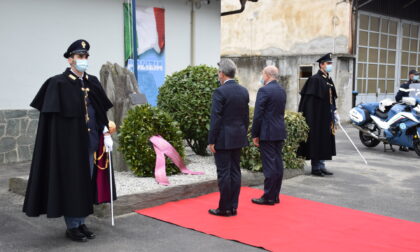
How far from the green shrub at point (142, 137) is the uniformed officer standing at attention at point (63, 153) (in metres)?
1.89

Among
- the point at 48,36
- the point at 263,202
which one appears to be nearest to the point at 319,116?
the point at 263,202

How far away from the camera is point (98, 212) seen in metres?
5.47

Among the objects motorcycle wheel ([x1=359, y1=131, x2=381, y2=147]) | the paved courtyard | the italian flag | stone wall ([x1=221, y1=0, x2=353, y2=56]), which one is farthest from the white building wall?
stone wall ([x1=221, y1=0, x2=353, y2=56])

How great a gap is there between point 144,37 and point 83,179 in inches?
272

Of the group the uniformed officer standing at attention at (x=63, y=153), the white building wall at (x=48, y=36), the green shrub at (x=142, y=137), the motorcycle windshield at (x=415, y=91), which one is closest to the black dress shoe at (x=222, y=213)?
→ the green shrub at (x=142, y=137)

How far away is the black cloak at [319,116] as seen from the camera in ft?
26.0

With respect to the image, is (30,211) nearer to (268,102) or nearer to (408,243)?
(268,102)

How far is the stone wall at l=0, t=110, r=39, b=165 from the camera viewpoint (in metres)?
8.70

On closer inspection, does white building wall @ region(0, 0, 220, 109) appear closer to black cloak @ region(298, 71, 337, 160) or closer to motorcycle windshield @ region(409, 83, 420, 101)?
black cloak @ region(298, 71, 337, 160)

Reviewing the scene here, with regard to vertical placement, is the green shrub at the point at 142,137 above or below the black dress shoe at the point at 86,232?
above

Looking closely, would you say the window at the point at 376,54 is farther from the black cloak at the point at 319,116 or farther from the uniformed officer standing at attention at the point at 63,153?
the uniformed officer standing at attention at the point at 63,153

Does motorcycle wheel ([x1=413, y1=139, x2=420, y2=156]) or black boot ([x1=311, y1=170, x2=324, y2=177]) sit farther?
motorcycle wheel ([x1=413, y1=139, x2=420, y2=156])

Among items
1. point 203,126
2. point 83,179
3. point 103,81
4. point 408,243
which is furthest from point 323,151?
point 83,179

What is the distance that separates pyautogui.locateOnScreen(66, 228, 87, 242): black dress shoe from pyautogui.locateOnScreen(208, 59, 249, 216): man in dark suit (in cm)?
159
